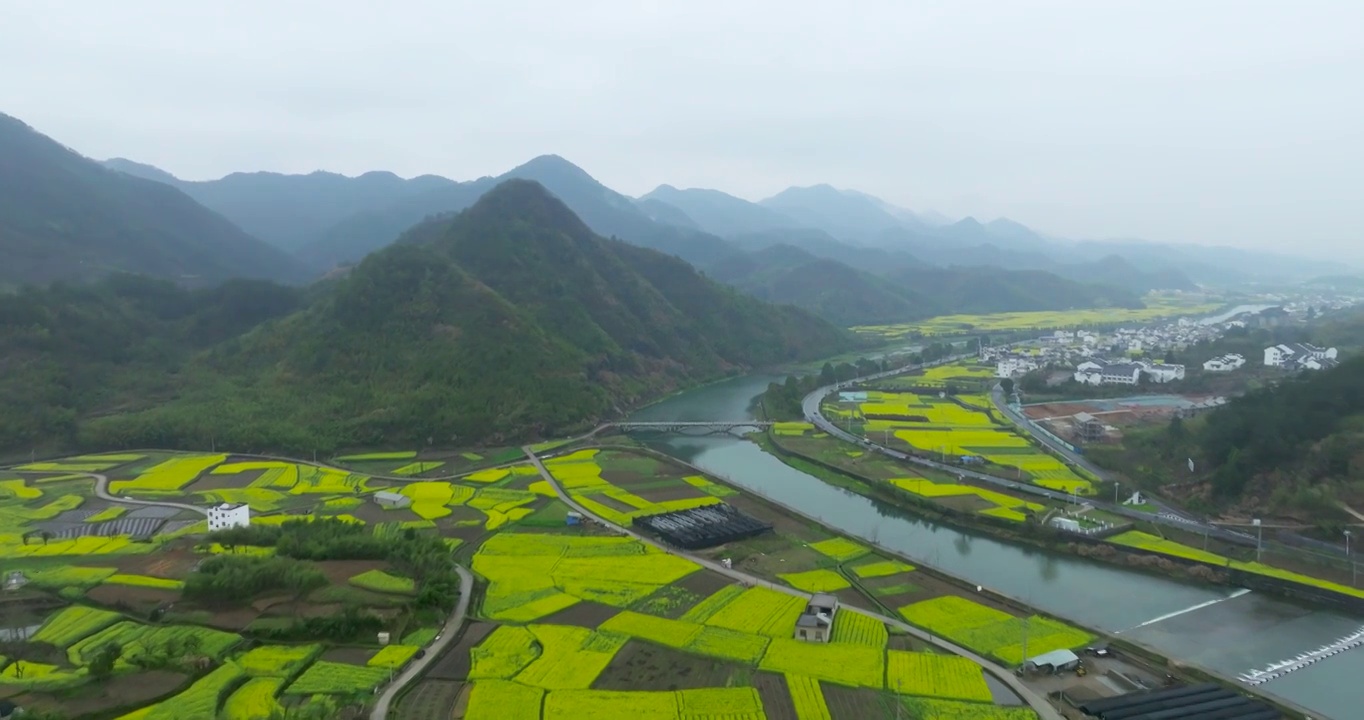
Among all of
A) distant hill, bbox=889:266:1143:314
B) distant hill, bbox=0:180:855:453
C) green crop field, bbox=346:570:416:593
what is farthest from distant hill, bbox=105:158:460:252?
green crop field, bbox=346:570:416:593

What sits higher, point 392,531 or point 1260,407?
point 1260,407

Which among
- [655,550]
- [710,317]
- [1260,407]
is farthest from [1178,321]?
[655,550]

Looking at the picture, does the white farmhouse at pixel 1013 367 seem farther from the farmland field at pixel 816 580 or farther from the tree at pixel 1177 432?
the farmland field at pixel 816 580

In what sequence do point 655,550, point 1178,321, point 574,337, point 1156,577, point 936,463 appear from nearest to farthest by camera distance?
point 1156,577, point 655,550, point 936,463, point 574,337, point 1178,321

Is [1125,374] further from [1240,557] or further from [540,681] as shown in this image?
[540,681]

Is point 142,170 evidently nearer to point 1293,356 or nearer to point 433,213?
point 433,213

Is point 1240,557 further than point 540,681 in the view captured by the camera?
Yes

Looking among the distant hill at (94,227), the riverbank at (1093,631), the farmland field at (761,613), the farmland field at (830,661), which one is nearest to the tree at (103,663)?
the farmland field at (761,613)
